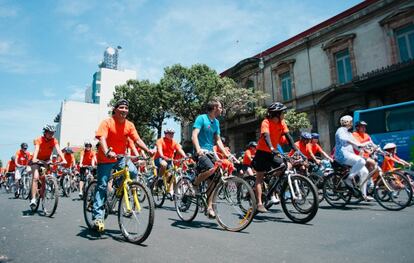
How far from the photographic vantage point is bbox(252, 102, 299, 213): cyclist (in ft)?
17.0

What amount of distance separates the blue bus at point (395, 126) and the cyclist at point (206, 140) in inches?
350

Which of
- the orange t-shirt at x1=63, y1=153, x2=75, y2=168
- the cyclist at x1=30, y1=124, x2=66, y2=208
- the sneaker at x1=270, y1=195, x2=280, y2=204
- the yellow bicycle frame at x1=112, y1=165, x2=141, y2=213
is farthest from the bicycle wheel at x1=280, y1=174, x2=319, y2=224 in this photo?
the orange t-shirt at x1=63, y1=153, x2=75, y2=168

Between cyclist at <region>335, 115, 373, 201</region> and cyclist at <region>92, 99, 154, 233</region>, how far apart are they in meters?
4.22

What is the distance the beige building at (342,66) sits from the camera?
17675 mm

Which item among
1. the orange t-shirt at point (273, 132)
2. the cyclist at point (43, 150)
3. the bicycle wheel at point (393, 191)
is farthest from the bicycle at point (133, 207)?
the bicycle wheel at point (393, 191)

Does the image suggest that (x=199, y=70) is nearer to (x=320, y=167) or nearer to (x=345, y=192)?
(x=320, y=167)

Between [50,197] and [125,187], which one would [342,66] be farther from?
[125,187]

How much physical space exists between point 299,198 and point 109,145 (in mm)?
3108

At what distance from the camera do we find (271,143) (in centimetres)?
515

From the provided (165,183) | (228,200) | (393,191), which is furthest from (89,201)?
(393,191)

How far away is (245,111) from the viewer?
28828 millimetres

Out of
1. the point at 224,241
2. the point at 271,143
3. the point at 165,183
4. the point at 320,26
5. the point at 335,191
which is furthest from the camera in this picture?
the point at 320,26

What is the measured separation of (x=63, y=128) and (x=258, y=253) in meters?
82.5

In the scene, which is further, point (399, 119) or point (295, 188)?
point (399, 119)
